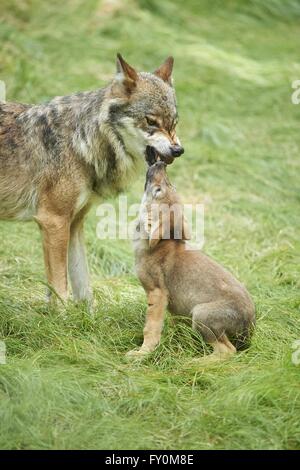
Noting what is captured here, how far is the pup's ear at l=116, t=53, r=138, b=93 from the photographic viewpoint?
20.4ft

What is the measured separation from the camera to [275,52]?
46.1ft

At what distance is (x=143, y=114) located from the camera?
6.17 metres

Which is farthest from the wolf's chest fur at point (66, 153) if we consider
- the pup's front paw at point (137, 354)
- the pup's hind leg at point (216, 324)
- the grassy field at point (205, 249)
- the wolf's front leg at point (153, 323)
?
the pup's hind leg at point (216, 324)

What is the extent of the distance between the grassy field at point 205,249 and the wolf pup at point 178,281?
161 millimetres

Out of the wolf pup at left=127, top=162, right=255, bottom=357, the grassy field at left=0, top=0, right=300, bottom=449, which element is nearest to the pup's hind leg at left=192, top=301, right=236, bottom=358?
the wolf pup at left=127, top=162, right=255, bottom=357

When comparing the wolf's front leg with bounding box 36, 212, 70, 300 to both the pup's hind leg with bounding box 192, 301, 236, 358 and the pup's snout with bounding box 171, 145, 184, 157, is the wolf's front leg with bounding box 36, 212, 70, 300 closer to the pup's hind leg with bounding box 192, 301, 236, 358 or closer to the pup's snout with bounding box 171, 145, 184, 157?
→ the pup's snout with bounding box 171, 145, 184, 157

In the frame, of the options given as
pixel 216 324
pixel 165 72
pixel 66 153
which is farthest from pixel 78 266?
pixel 165 72

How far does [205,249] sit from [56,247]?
2379 mm

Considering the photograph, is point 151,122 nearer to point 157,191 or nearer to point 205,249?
point 157,191

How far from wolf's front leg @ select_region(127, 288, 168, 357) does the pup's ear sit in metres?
1.70

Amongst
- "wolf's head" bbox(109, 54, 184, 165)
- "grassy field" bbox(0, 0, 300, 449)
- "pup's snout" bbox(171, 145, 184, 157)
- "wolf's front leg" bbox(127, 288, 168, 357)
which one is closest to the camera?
"grassy field" bbox(0, 0, 300, 449)

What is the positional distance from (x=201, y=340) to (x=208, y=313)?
0.84 feet

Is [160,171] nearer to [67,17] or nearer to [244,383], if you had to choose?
[244,383]

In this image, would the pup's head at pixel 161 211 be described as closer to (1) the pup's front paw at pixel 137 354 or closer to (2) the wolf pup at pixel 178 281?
(2) the wolf pup at pixel 178 281
